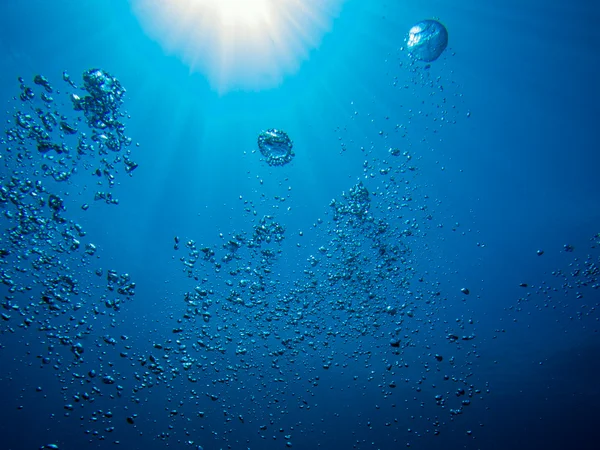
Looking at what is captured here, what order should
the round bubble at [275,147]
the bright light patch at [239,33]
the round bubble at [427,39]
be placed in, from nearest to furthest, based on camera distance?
the round bubble at [427,39] → the bright light patch at [239,33] → the round bubble at [275,147]

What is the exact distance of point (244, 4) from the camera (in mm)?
9172

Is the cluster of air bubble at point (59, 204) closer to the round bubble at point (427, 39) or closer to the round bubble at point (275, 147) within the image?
the round bubble at point (275, 147)

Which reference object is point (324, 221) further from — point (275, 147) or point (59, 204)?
point (59, 204)

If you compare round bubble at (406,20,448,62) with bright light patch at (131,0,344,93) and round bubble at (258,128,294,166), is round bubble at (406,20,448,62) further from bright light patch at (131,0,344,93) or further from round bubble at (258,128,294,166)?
round bubble at (258,128,294,166)

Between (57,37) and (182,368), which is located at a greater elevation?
(57,37)

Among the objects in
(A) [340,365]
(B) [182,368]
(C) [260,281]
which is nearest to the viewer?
(C) [260,281]

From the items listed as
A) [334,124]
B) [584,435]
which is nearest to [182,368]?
[334,124]

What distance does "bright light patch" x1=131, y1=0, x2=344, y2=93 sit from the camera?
9.16 metres

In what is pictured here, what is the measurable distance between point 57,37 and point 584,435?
37817 millimetres

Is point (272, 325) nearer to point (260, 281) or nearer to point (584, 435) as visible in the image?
point (260, 281)

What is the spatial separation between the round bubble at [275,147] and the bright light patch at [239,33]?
1446 millimetres

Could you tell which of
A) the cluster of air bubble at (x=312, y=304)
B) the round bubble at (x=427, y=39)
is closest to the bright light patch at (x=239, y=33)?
the round bubble at (x=427, y=39)

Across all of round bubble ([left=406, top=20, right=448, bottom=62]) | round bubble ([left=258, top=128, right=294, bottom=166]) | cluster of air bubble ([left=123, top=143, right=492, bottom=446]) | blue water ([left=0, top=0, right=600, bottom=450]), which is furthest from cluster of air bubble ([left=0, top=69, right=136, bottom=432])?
round bubble ([left=406, top=20, right=448, bottom=62])

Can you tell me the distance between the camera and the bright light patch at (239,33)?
916 centimetres
